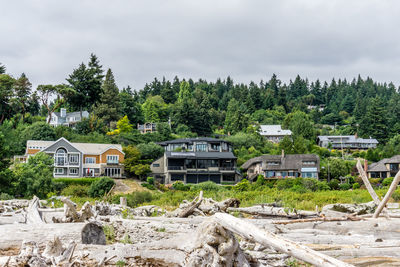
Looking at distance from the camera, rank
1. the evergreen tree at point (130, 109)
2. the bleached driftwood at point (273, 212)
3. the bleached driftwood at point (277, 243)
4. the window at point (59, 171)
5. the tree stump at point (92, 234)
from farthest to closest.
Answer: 1. the evergreen tree at point (130, 109)
2. the window at point (59, 171)
3. the bleached driftwood at point (273, 212)
4. the tree stump at point (92, 234)
5. the bleached driftwood at point (277, 243)

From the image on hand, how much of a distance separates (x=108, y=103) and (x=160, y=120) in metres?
12.4

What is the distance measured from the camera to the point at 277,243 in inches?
158

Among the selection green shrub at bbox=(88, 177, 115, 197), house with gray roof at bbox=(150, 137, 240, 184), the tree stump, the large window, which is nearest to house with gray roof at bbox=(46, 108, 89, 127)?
the large window

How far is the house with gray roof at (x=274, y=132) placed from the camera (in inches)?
3470

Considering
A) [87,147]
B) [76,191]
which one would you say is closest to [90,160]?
[87,147]

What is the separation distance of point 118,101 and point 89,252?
7713cm

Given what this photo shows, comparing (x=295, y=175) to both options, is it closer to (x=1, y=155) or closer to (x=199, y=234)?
(x=1, y=155)

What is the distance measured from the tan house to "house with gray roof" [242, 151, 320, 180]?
17.3 m

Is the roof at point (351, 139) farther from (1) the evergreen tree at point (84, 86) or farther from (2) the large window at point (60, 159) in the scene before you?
(2) the large window at point (60, 159)

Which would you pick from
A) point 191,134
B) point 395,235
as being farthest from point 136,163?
point 395,235

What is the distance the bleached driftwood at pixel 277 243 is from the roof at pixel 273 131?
84.3 m

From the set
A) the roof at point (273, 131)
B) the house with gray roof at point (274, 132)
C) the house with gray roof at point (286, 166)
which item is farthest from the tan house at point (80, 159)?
the roof at point (273, 131)

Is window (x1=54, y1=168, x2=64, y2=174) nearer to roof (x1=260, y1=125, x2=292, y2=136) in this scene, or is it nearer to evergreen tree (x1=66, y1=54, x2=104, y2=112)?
evergreen tree (x1=66, y1=54, x2=104, y2=112)

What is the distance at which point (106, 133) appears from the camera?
65.9m
